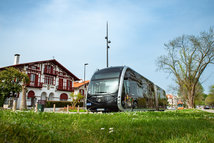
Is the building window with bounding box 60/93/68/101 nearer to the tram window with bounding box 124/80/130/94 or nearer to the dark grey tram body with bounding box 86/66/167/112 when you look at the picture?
the dark grey tram body with bounding box 86/66/167/112

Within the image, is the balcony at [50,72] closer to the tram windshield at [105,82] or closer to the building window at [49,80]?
the building window at [49,80]

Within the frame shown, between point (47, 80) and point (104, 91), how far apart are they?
95.2 feet

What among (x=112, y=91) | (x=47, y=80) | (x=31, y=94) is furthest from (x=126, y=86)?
(x=47, y=80)

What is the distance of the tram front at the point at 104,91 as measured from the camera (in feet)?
38.9

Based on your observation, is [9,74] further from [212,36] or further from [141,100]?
[212,36]

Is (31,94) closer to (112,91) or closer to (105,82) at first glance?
(105,82)

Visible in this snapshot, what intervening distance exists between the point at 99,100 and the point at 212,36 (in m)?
21.3

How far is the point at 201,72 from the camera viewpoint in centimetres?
2600

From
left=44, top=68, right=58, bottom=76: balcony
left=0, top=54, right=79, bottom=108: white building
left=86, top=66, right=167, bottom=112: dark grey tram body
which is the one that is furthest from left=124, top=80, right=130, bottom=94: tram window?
left=44, top=68, right=58, bottom=76: balcony

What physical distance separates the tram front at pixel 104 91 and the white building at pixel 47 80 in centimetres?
2415

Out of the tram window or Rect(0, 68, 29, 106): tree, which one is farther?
Rect(0, 68, 29, 106): tree

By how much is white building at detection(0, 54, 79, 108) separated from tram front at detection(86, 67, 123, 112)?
24154mm

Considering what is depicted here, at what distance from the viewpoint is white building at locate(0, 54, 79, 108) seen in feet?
113

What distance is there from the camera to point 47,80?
38.3 m
